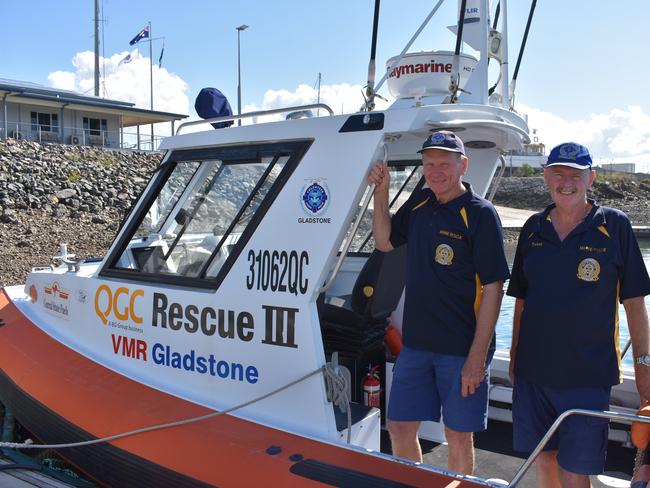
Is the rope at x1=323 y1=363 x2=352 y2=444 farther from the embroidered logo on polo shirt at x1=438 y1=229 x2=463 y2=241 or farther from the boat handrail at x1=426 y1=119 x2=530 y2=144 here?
the boat handrail at x1=426 y1=119 x2=530 y2=144

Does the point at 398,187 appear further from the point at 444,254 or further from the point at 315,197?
the point at 444,254

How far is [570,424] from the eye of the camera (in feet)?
7.57

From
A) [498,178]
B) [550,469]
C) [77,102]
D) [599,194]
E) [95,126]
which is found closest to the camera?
[550,469]

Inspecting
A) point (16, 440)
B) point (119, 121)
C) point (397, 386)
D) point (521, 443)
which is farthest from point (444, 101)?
point (119, 121)

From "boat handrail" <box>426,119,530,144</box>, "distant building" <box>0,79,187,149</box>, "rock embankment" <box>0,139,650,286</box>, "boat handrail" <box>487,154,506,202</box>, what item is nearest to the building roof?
"distant building" <box>0,79,187,149</box>

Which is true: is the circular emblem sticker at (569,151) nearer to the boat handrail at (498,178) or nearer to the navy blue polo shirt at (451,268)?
the navy blue polo shirt at (451,268)

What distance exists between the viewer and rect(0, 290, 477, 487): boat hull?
239 centimetres

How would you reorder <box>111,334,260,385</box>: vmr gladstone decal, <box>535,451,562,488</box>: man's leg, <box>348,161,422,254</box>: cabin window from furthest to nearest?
<box>348,161,422,254</box>: cabin window
<box>111,334,260,385</box>: vmr gladstone decal
<box>535,451,562,488</box>: man's leg

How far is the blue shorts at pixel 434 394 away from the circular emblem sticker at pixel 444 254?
40cm

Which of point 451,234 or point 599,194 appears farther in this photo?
point 599,194

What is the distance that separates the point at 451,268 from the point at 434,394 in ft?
1.92

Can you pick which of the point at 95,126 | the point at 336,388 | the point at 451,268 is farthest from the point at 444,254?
the point at 95,126

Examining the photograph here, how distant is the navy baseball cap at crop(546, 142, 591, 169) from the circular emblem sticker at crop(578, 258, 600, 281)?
359mm

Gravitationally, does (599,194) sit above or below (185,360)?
above
